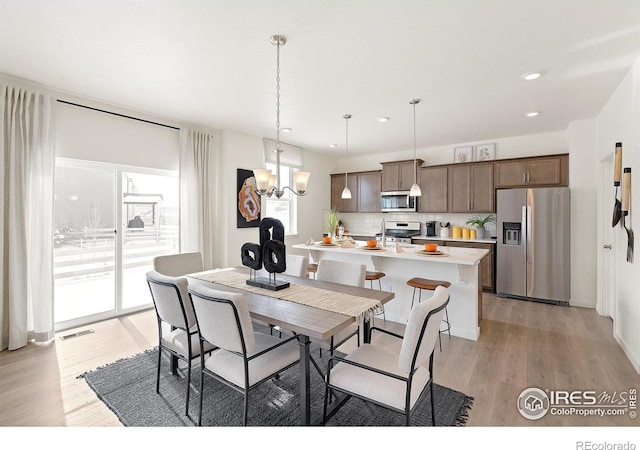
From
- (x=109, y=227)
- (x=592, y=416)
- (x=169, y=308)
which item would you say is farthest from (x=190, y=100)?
(x=592, y=416)

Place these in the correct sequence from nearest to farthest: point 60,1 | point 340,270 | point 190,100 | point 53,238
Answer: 1. point 60,1
2. point 340,270
3. point 53,238
4. point 190,100

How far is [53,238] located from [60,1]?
2396 millimetres

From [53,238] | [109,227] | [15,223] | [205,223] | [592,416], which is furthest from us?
[205,223]

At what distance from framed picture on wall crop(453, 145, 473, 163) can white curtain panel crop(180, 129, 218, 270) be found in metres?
4.30

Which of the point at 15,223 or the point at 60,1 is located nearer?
the point at 60,1

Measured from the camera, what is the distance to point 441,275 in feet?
11.1

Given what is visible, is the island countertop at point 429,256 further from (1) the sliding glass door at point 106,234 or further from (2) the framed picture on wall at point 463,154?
(2) the framed picture on wall at point 463,154

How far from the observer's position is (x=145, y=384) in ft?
7.68

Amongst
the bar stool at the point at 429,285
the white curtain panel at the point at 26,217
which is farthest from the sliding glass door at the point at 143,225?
the bar stool at the point at 429,285

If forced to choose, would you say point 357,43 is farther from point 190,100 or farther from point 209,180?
point 209,180

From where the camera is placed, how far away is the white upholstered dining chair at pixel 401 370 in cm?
147

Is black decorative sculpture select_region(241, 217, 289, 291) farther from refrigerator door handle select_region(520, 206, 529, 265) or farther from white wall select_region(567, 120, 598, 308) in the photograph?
white wall select_region(567, 120, 598, 308)

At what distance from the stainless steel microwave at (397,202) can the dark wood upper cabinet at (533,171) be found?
57.1 inches

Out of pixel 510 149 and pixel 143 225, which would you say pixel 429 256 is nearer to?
pixel 510 149
